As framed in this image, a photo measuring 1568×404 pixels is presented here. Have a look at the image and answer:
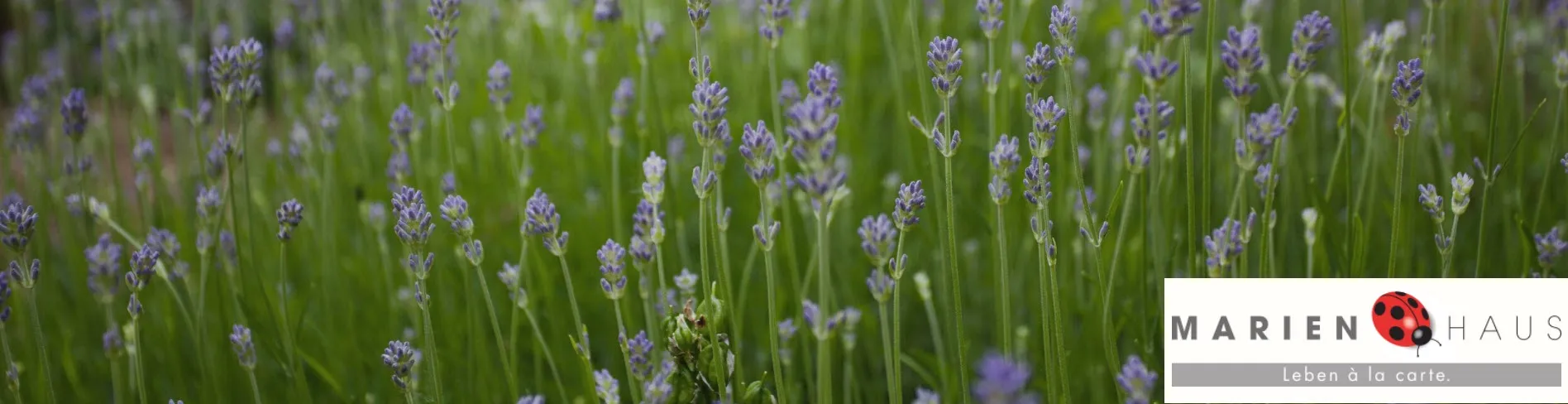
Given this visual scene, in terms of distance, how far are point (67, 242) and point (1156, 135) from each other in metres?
2.69

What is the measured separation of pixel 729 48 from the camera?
3.38 metres

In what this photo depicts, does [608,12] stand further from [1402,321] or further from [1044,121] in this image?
[1402,321]

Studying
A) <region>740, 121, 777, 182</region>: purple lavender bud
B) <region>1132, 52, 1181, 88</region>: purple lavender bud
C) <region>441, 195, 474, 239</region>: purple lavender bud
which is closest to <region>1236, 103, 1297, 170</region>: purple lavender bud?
<region>1132, 52, 1181, 88</region>: purple lavender bud

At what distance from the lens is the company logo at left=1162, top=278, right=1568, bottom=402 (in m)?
1.31

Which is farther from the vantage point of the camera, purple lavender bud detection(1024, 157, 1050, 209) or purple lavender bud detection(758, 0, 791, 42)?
purple lavender bud detection(758, 0, 791, 42)

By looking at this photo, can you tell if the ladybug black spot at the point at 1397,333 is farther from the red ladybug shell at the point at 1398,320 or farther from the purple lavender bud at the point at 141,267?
the purple lavender bud at the point at 141,267

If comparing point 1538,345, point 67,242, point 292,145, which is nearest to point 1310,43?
point 1538,345

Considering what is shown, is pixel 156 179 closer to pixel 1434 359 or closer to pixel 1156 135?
pixel 1156 135

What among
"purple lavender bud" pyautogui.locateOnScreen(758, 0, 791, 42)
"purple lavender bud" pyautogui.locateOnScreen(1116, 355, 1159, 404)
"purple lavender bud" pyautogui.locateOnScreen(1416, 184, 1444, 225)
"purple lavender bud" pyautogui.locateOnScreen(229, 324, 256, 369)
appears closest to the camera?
"purple lavender bud" pyautogui.locateOnScreen(1116, 355, 1159, 404)

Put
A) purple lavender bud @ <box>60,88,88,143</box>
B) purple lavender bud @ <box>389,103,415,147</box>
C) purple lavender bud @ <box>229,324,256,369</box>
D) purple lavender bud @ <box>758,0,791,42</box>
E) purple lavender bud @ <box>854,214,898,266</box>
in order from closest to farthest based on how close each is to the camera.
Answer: purple lavender bud @ <box>854,214,898,266</box>
purple lavender bud @ <box>229,324,256,369</box>
purple lavender bud @ <box>758,0,791,42</box>
purple lavender bud @ <box>60,88,88,143</box>
purple lavender bud @ <box>389,103,415,147</box>

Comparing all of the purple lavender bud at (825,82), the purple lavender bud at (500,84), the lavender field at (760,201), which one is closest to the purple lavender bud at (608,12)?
the lavender field at (760,201)

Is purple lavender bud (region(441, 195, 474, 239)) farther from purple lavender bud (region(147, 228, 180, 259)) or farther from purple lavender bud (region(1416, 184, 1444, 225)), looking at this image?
purple lavender bud (region(1416, 184, 1444, 225))

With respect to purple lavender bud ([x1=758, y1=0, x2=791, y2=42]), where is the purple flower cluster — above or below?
below

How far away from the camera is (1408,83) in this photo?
4.54 ft
